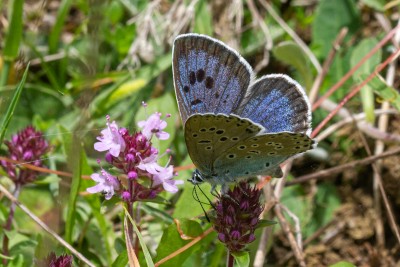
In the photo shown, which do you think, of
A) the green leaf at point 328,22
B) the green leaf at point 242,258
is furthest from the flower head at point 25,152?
the green leaf at point 328,22

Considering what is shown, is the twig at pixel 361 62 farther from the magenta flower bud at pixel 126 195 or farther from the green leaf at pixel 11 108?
the green leaf at pixel 11 108

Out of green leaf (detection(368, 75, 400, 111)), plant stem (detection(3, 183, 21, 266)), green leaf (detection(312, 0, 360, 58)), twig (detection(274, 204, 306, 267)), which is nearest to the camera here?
plant stem (detection(3, 183, 21, 266))

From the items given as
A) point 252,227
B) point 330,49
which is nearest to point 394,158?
point 330,49

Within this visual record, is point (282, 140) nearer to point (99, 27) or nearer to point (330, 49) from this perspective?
point (99, 27)

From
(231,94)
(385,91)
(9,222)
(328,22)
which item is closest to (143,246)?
(231,94)

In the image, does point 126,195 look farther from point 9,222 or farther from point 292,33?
point 292,33

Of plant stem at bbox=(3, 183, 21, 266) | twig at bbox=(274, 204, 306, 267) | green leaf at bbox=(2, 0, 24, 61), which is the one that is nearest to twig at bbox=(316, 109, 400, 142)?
twig at bbox=(274, 204, 306, 267)

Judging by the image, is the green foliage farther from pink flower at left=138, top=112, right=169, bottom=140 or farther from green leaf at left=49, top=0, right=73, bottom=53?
pink flower at left=138, top=112, right=169, bottom=140
